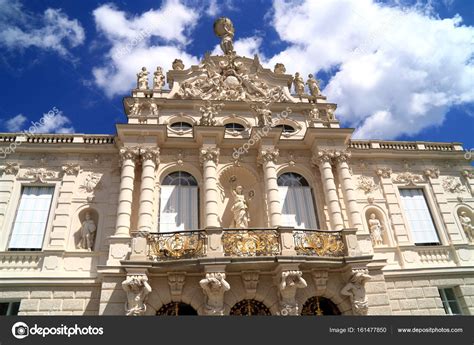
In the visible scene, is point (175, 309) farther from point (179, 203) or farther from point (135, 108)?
point (135, 108)

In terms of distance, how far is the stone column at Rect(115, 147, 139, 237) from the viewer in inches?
611

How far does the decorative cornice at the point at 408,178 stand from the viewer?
19.7 m

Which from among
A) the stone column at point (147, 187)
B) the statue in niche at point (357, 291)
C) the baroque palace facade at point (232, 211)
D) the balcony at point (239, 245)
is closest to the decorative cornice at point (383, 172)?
the baroque palace facade at point (232, 211)

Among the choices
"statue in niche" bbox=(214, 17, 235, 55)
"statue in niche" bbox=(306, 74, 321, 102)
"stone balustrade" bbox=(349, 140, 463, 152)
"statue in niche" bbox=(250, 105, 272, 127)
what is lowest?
"stone balustrade" bbox=(349, 140, 463, 152)

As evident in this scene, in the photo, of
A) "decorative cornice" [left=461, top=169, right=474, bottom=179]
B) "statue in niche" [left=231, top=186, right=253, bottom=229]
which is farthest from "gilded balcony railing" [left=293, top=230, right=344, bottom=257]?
"decorative cornice" [left=461, top=169, right=474, bottom=179]

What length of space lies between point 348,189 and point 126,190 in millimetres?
10464

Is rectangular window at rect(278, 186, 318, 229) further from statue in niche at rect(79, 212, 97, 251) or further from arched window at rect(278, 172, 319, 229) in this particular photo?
statue in niche at rect(79, 212, 97, 251)

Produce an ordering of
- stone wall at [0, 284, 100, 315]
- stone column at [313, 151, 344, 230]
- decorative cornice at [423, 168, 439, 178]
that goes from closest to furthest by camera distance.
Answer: stone wall at [0, 284, 100, 315], stone column at [313, 151, 344, 230], decorative cornice at [423, 168, 439, 178]

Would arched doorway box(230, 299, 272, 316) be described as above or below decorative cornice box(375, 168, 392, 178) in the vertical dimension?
below

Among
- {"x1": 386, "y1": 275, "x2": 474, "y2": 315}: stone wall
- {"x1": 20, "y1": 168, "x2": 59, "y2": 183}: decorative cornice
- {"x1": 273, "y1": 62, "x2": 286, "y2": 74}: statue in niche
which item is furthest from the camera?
{"x1": 273, "y1": 62, "x2": 286, "y2": 74}: statue in niche

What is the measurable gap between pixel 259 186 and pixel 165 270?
21.6 ft

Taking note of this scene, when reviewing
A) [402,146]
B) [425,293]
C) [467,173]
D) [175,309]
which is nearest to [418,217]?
[425,293]

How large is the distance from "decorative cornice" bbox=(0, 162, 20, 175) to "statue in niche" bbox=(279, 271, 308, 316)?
44.9 ft

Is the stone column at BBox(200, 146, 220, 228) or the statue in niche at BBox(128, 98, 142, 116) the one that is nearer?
the stone column at BBox(200, 146, 220, 228)
